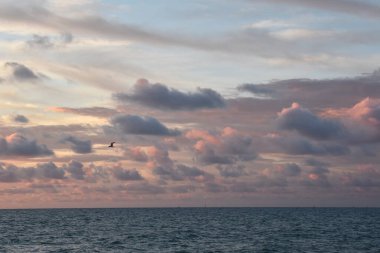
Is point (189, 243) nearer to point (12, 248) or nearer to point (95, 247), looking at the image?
point (95, 247)

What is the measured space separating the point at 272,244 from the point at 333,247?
12.4 metres

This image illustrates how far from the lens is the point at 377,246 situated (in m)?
110

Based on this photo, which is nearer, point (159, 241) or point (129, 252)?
point (129, 252)

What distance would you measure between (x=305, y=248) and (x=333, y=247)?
6.89 metres

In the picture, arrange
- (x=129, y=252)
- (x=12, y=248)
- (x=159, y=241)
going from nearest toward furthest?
(x=129, y=252) → (x=12, y=248) → (x=159, y=241)

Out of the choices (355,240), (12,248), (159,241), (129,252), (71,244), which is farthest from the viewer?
(355,240)

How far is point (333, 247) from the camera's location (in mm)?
104812

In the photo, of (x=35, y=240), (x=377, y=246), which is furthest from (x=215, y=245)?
(x=35, y=240)

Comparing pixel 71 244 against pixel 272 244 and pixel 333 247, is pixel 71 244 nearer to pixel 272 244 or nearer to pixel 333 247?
pixel 272 244

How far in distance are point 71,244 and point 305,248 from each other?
46.6 m

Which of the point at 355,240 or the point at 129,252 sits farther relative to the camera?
the point at 355,240

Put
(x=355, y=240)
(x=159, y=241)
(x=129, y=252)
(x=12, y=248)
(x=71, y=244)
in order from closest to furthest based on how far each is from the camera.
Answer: (x=129, y=252), (x=12, y=248), (x=71, y=244), (x=159, y=241), (x=355, y=240)

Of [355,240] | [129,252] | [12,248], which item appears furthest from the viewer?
[355,240]

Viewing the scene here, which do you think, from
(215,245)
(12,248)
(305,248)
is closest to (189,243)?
(215,245)
